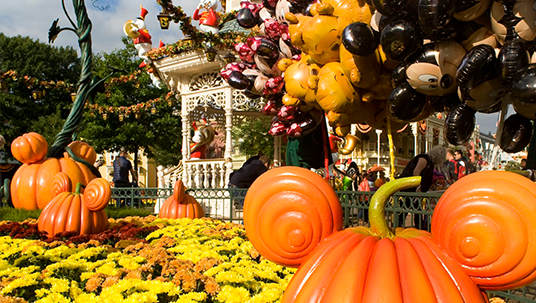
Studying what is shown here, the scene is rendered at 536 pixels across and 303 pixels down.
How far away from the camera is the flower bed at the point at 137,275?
7.42ft

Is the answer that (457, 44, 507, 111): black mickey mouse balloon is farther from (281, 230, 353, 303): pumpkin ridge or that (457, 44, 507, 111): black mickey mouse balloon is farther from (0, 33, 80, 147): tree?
(0, 33, 80, 147): tree

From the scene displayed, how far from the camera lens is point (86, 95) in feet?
26.9

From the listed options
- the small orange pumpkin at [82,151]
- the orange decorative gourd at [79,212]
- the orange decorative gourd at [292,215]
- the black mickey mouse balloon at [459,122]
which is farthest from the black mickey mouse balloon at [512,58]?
the small orange pumpkin at [82,151]

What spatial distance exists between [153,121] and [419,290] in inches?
983

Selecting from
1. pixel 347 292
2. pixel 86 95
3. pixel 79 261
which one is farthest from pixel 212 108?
pixel 347 292

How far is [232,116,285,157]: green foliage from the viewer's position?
2104 centimetres

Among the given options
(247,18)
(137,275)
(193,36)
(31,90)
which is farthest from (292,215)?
(31,90)

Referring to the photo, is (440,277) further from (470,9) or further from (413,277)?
(470,9)

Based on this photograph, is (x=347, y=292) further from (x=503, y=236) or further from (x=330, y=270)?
(x=503, y=236)

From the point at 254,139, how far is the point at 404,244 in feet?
67.9

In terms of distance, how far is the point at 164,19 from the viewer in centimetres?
952

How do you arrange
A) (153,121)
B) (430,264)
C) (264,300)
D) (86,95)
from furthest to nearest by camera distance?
(153,121)
(86,95)
(264,300)
(430,264)

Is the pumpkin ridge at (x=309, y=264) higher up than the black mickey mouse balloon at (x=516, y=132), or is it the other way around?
the black mickey mouse balloon at (x=516, y=132)

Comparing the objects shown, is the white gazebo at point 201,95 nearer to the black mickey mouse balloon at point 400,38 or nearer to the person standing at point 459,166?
the person standing at point 459,166
